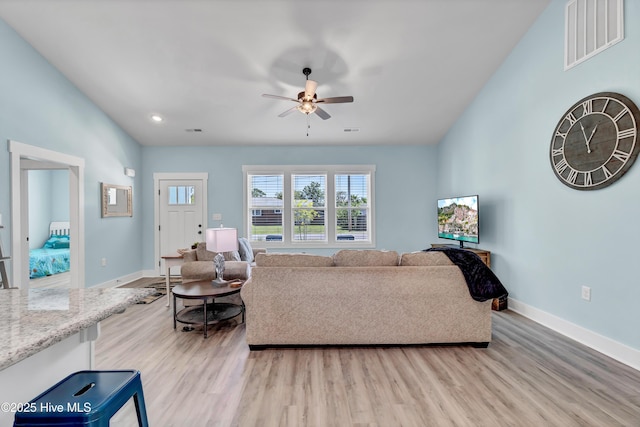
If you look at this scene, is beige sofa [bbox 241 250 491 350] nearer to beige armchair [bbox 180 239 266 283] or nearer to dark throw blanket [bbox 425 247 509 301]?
dark throw blanket [bbox 425 247 509 301]

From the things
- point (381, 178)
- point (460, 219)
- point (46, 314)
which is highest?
point (381, 178)

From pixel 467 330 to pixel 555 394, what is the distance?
2.50 ft

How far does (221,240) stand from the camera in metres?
3.31

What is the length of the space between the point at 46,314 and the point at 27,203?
399 centimetres

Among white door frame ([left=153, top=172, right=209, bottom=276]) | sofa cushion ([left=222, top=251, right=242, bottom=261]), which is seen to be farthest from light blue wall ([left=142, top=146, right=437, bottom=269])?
sofa cushion ([left=222, top=251, right=242, bottom=261])

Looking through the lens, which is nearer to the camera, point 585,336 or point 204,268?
point 585,336

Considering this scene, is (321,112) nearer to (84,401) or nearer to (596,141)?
(596,141)

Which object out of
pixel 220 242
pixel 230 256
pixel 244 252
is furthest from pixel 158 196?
pixel 220 242

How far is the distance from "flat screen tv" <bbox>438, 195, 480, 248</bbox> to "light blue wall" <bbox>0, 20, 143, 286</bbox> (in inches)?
222

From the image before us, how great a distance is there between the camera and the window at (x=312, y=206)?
20.3 ft

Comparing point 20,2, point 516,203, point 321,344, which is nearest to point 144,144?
point 20,2

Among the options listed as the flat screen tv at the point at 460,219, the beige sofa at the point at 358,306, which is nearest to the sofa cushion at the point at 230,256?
the beige sofa at the point at 358,306

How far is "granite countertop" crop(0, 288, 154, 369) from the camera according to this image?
2.56ft

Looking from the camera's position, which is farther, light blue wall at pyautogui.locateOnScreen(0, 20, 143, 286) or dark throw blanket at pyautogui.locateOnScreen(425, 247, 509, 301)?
light blue wall at pyautogui.locateOnScreen(0, 20, 143, 286)
